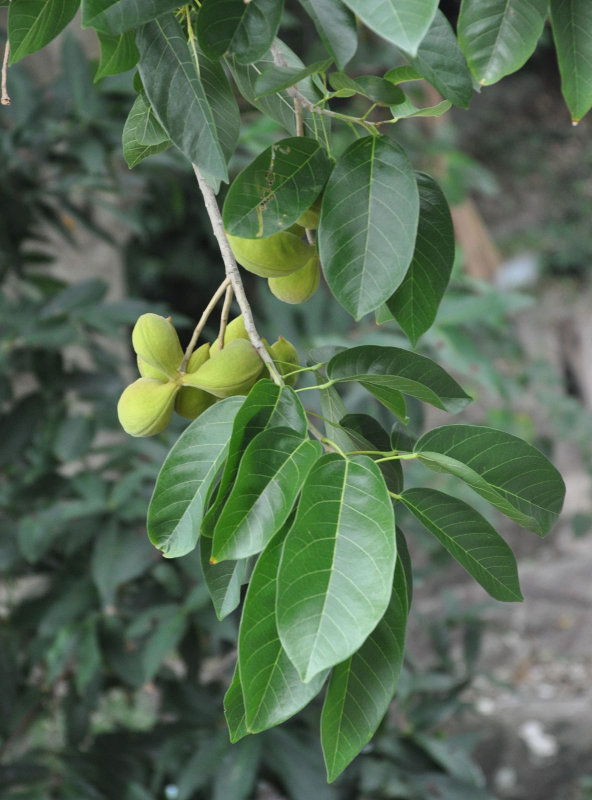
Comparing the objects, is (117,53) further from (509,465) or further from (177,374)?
(509,465)

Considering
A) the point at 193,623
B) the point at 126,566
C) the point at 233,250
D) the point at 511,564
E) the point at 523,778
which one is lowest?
the point at 523,778

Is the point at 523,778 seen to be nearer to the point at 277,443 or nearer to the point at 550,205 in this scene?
the point at 277,443

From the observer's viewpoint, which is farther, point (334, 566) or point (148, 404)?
point (148, 404)

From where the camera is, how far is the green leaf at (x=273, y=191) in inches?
14.8

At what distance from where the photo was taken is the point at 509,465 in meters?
0.40

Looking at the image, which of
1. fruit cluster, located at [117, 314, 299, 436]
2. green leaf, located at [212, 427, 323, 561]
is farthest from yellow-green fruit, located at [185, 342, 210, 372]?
green leaf, located at [212, 427, 323, 561]

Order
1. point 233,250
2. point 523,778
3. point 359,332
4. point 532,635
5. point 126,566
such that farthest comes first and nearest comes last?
point 532,635 → point 523,778 → point 359,332 → point 126,566 → point 233,250

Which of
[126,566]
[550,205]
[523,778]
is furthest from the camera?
[550,205]

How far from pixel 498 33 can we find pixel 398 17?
0.07 metres

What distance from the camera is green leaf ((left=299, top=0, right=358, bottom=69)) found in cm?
34

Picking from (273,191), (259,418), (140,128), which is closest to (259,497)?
(259,418)

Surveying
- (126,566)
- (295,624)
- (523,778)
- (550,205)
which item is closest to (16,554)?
(126,566)

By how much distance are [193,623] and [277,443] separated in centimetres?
87

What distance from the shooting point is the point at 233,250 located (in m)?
0.43
